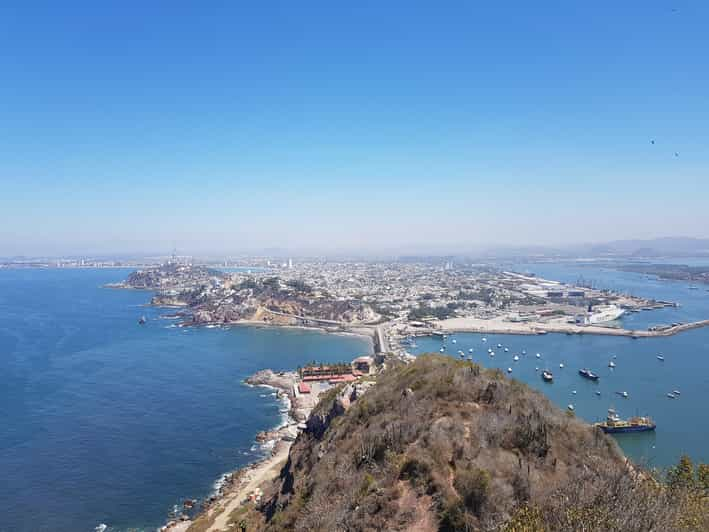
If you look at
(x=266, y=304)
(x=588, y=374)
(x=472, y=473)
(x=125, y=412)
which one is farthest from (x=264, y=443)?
(x=266, y=304)

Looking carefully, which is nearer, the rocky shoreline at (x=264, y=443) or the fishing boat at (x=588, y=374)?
the rocky shoreline at (x=264, y=443)

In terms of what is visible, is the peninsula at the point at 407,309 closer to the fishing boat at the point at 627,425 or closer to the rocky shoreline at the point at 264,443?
→ the rocky shoreline at the point at 264,443

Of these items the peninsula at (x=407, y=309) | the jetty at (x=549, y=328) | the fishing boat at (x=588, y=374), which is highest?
the peninsula at (x=407, y=309)

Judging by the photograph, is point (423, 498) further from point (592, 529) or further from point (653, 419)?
point (653, 419)

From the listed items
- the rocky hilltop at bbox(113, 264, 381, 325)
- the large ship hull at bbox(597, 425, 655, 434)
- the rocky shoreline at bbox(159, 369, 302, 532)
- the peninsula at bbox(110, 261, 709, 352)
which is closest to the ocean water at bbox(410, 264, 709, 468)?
the large ship hull at bbox(597, 425, 655, 434)

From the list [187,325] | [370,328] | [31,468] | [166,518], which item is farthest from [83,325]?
[166,518]

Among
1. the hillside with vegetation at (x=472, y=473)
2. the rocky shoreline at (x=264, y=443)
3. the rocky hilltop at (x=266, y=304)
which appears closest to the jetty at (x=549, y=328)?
the rocky hilltop at (x=266, y=304)

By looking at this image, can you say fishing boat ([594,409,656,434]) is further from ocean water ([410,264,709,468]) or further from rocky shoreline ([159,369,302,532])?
rocky shoreline ([159,369,302,532])
